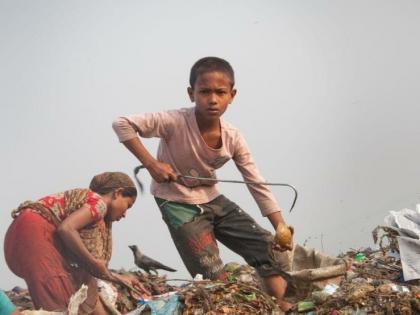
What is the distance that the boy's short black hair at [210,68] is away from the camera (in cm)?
290

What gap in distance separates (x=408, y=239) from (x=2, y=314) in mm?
2272

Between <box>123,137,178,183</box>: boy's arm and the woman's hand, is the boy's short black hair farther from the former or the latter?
the woman's hand

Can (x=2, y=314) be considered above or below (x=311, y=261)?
above

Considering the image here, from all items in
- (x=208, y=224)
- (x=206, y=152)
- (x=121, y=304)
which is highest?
(x=206, y=152)

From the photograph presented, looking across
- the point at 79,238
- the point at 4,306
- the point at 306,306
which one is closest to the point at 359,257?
the point at 306,306

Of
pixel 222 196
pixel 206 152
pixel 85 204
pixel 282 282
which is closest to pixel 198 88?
pixel 206 152

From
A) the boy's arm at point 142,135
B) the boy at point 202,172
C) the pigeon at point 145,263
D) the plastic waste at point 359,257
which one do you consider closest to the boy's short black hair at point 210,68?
the boy at point 202,172

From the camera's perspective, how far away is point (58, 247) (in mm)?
2799

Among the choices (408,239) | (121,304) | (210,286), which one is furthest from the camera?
(408,239)

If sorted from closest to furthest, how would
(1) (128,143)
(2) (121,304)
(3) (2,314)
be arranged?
(3) (2,314) → (1) (128,143) → (2) (121,304)

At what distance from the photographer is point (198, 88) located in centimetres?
290

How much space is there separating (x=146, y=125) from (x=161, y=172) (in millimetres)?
260

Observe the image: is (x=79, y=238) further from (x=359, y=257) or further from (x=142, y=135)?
(x=359, y=257)

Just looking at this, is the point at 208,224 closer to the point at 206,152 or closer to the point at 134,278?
the point at 206,152
